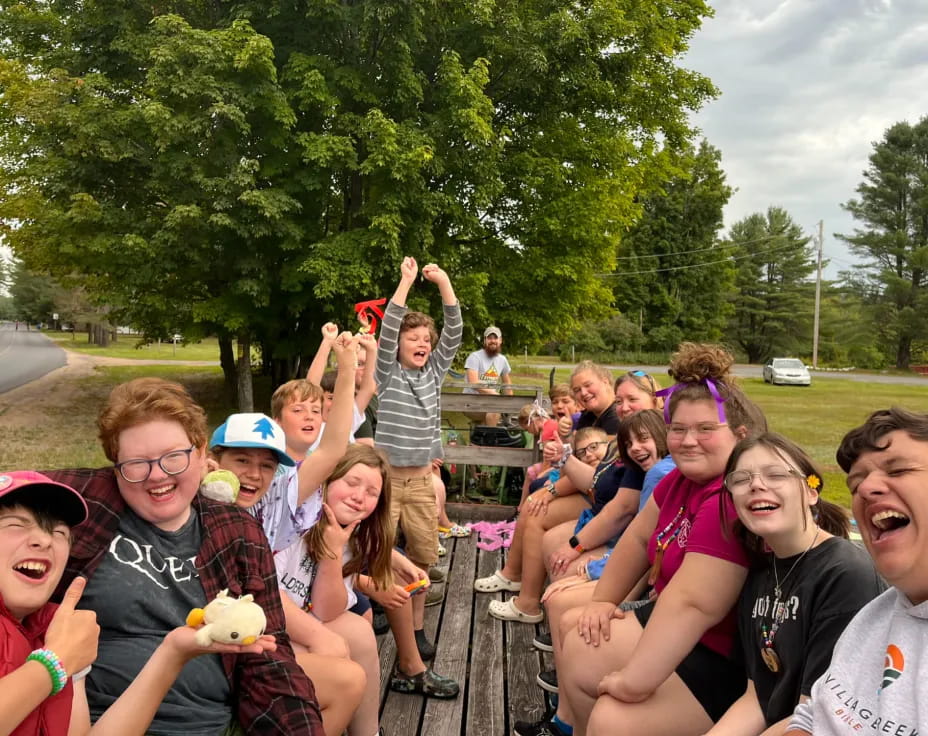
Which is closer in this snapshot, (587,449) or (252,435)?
(252,435)

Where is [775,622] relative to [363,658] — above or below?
above

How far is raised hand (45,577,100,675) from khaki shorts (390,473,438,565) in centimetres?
236

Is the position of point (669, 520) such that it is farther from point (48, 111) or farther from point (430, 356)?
point (48, 111)

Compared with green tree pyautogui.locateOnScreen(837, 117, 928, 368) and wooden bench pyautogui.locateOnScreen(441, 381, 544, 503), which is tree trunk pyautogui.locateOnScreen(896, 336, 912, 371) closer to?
green tree pyautogui.locateOnScreen(837, 117, 928, 368)

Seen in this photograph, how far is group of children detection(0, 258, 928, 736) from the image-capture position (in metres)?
1.26

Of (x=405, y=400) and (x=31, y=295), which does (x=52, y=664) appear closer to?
(x=405, y=400)

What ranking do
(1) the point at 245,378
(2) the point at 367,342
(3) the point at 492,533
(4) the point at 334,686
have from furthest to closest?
(1) the point at 245,378 < (3) the point at 492,533 < (2) the point at 367,342 < (4) the point at 334,686

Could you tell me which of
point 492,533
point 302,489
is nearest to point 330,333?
point 302,489

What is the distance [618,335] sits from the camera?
4203cm

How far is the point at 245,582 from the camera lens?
1803mm

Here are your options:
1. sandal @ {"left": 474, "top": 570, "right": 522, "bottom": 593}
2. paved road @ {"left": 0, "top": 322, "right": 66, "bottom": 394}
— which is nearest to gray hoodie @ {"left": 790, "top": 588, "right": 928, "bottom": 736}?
sandal @ {"left": 474, "top": 570, "right": 522, "bottom": 593}

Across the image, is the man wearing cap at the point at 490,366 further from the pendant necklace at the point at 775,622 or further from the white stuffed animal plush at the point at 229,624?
the white stuffed animal plush at the point at 229,624

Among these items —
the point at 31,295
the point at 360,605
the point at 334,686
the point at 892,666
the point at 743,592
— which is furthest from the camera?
the point at 31,295

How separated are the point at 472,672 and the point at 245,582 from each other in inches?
69.1
